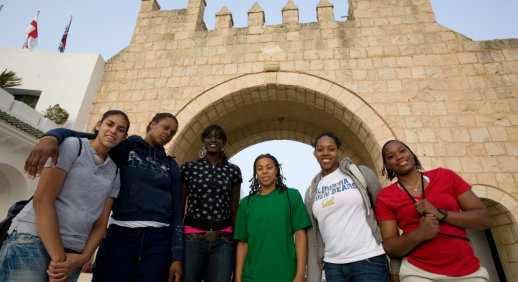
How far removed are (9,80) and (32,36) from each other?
3.31 m

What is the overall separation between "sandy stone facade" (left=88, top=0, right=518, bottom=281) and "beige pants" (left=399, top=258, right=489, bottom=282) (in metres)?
3.53

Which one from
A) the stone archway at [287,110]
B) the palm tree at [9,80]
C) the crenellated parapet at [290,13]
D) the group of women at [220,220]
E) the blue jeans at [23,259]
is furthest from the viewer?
the crenellated parapet at [290,13]

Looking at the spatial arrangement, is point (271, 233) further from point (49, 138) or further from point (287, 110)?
point (287, 110)

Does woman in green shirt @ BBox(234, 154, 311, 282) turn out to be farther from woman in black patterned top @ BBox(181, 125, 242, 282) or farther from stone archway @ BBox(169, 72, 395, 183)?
stone archway @ BBox(169, 72, 395, 183)

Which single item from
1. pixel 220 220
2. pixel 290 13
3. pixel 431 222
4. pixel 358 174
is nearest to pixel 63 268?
pixel 220 220

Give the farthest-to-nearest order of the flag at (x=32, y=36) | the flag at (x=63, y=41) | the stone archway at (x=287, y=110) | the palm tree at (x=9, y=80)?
1. the flag at (x=63, y=41)
2. the flag at (x=32, y=36)
3. the palm tree at (x=9, y=80)
4. the stone archway at (x=287, y=110)

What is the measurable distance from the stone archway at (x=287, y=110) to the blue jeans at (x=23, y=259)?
4.15m

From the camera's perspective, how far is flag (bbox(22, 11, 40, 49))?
8.55 m

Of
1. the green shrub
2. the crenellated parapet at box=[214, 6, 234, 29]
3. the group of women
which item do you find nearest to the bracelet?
the group of women

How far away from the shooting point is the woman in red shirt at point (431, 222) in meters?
1.83

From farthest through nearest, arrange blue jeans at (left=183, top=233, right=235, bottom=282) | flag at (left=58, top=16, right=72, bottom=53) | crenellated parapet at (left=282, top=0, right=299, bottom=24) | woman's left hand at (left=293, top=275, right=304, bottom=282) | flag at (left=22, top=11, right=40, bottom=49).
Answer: flag at (left=58, top=16, right=72, bottom=53)
flag at (left=22, top=11, right=40, bottom=49)
crenellated parapet at (left=282, top=0, right=299, bottom=24)
blue jeans at (left=183, top=233, right=235, bottom=282)
woman's left hand at (left=293, top=275, right=304, bottom=282)

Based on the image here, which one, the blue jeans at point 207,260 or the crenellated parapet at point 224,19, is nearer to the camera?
the blue jeans at point 207,260

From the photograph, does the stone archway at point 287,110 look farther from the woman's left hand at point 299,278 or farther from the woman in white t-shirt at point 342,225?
the woman's left hand at point 299,278

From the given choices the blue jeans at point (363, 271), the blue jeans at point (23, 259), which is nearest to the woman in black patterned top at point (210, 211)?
the blue jeans at point (363, 271)
